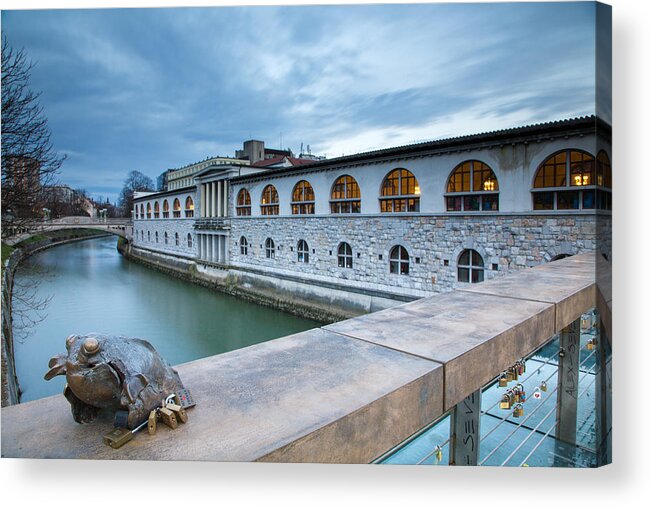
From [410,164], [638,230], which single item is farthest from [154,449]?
[410,164]

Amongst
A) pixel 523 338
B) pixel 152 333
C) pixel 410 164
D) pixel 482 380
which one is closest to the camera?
pixel 482 380

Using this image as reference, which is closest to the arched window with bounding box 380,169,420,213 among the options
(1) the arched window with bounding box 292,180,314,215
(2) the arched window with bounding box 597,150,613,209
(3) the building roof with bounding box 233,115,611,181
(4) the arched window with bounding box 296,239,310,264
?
(3) the building roof with bounding box 233,115,611,181

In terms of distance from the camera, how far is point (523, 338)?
2.17 metres

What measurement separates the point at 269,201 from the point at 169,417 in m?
14.3

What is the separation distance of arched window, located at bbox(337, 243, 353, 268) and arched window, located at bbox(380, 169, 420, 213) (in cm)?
160

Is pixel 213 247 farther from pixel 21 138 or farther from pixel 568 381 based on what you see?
pixel 568 381

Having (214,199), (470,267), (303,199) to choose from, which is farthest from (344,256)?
(214,199)

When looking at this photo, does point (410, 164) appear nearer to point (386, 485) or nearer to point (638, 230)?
point (638, 230)

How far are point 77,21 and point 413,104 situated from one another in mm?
3875

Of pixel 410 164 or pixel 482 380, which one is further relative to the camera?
pixel 410 164

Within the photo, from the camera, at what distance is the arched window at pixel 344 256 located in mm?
11758

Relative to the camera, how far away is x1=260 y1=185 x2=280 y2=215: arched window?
590 inches

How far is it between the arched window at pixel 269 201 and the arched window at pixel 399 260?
5601 mm

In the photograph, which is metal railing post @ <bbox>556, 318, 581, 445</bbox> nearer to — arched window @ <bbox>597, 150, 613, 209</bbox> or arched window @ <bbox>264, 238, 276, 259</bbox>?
arched window @ <bbox>597, 150, 613, 209</bbox>
